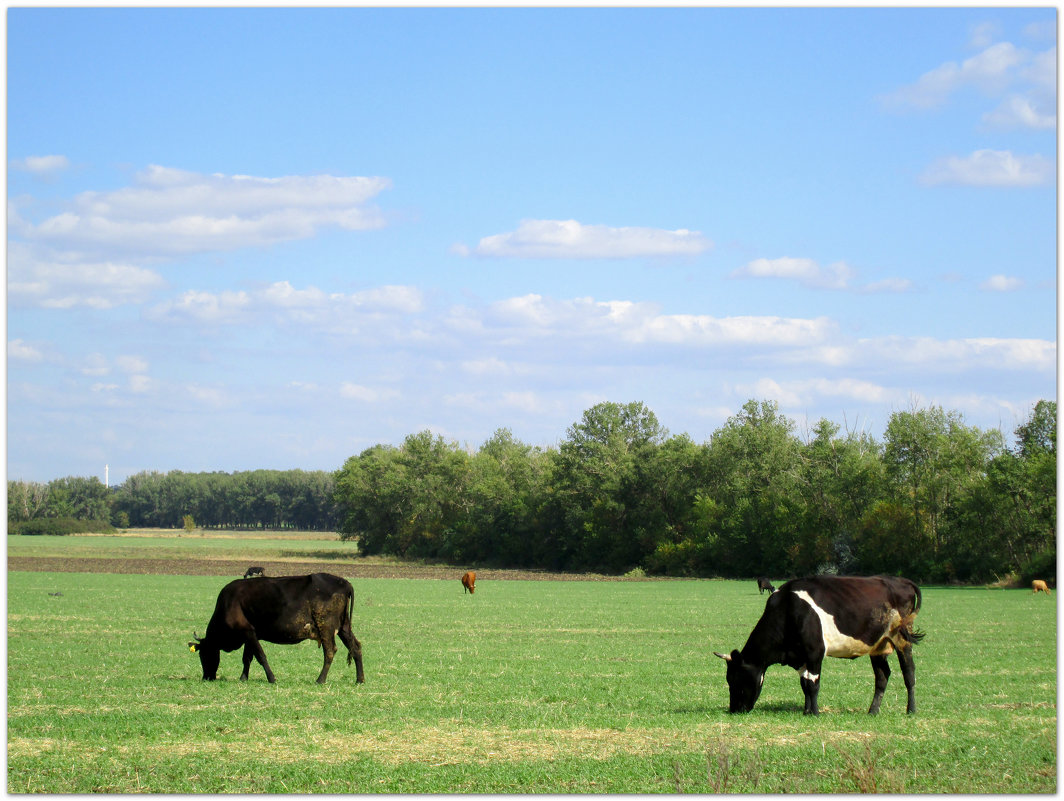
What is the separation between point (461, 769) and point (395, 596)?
34342 millimetres

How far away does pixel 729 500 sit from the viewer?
8500 centimetres

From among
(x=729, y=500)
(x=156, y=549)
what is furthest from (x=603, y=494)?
(x=156, y=549)

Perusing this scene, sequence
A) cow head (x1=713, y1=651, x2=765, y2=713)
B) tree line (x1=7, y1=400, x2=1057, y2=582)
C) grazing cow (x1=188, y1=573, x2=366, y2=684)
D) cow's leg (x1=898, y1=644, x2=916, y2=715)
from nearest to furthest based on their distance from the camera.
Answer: cow's leg (x1=898, y1=644, x2=916, y2=715), cow head (x1=713, y1=651, x2=765, y2=713), grazing cow (x1=188, y1=573, x2=366, y2=684), tree line (x1=7, y1=400, x2=1057, y2=582)

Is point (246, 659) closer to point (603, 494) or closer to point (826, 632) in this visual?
point (826, 632)

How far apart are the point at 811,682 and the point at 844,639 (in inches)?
27.7

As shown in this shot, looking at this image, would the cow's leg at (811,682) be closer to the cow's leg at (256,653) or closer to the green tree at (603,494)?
the cow's leg at (256,653)

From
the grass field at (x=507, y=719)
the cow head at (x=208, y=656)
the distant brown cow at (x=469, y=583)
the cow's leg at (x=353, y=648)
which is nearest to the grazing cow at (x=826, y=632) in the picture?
the grass field at (x=507, y=719)

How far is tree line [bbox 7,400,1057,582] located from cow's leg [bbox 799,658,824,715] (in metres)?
51.1

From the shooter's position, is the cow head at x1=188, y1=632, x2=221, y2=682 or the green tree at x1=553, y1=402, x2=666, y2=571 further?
the green tree at x1=553, y1=402, x2=666, y2=571

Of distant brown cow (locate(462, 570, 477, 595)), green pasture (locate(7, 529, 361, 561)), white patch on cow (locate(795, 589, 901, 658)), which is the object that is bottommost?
green pasture (locate(7, 529, 361, 561))

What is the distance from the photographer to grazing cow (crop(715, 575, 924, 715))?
12.9 metres

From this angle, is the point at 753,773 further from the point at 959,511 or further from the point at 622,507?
the point at 622,507

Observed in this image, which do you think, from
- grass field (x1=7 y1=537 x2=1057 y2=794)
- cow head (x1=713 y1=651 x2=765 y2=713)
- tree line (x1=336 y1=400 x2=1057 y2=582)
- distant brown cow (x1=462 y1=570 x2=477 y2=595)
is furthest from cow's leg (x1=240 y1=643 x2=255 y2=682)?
tree line (x1=336 y1=400 x2=1057 y2=582)

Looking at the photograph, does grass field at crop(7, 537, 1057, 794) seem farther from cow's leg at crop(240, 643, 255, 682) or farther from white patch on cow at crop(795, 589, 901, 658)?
white patch on cow at crop(795, 589, 901, 658)
